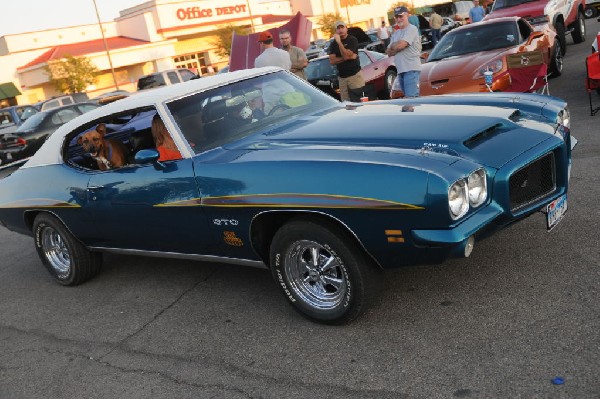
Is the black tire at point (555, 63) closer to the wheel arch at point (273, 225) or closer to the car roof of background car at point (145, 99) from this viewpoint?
the car roof of background car at point (145, 99)

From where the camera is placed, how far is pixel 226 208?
395cm

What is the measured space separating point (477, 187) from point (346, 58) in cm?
609

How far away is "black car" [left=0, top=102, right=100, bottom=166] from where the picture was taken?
565 inches

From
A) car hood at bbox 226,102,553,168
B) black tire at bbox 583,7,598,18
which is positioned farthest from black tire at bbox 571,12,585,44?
car hood at bbox 226,102,553,168

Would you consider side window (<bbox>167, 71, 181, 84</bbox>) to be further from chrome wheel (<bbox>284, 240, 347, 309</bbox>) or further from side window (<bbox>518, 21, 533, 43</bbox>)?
chrome wheel (<bbox>284, 240, 347, 309</bbox>)

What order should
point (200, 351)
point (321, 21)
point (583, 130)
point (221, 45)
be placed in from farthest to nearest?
point (321, 21)
point (221, 45)
point (583, 130)
point (200, 351)

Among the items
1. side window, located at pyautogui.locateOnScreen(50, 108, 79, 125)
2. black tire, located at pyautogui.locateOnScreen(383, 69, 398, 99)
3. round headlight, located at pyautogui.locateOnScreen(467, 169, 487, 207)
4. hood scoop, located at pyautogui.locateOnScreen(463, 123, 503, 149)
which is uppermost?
hood scoop, located at pyautogui.locateOnScreen(463, 123, 503, 149)

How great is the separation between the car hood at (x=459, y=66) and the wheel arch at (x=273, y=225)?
18.1 feet

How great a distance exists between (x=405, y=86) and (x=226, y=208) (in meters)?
5.64

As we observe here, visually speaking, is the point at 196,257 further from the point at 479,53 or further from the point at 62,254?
the point at 479,53

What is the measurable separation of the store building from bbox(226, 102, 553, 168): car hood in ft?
137

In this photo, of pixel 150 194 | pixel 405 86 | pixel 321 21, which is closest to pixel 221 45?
pixel 321 21

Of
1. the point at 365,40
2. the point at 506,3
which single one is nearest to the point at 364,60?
the point at 365,40

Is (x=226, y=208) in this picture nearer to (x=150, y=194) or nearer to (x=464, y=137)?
(x=150, y=194)
